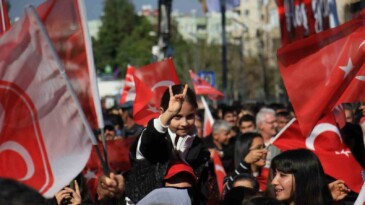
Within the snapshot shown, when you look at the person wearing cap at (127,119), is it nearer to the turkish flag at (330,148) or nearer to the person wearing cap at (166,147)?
the turkish flag at (330,148)

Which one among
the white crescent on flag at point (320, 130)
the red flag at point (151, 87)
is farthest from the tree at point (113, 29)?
the white crescent on flag at point (320, 130)

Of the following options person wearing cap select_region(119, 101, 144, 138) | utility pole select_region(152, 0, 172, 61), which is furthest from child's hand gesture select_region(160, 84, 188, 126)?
utility pole select_region(152, 0, 172, 61)

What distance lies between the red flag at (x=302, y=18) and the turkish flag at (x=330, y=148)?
6.69 feet

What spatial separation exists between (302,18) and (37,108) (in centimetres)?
594

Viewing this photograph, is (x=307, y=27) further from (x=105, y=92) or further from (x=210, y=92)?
(x=105, y=92)

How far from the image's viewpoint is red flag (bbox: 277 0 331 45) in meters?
9.47

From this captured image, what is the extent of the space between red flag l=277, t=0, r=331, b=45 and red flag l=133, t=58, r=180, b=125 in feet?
4.19

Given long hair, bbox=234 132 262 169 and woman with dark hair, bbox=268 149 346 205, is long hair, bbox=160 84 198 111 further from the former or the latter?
long hair, bbox=234 132 262 169

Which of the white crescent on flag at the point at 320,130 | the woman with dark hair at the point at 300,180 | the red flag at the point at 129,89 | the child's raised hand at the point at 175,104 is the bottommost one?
the red flag at the point at 129,89

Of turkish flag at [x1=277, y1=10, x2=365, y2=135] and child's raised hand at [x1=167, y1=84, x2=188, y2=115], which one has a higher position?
child's raised hand at [x1=167, y1=84, x2=188, y2=115]

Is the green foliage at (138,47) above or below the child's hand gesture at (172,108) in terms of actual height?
below

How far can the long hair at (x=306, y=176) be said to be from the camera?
18.5ft

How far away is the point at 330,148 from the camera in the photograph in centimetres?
714

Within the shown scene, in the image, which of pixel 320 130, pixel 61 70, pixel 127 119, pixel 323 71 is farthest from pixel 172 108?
pixel 127 119
